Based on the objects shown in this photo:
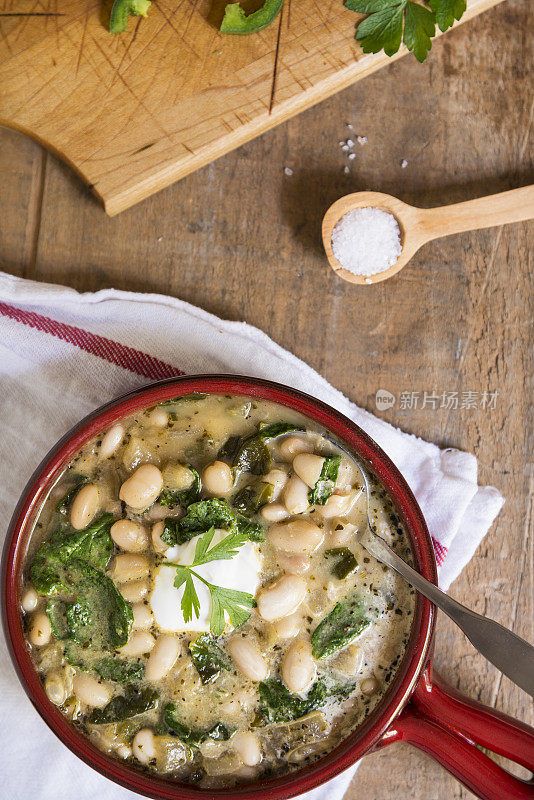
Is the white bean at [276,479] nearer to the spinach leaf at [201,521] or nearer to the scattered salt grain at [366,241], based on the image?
the spinach leaf at [201,521]

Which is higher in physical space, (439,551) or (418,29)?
(418,29)

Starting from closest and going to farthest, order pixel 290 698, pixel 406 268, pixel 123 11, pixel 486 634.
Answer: pixel 486 634 → pixel 290 698 → pixel 123 11 → pixel 406 268

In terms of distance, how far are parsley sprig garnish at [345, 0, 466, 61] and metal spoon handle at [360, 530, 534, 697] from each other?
1459 mm

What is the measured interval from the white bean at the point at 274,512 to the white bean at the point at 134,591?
35 cm

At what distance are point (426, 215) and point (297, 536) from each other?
1.07m

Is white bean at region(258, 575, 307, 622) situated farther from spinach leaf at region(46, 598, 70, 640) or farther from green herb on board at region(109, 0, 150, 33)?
green herb on board at region(109, 0, 150, 33)

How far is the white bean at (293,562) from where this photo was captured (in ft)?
5.74

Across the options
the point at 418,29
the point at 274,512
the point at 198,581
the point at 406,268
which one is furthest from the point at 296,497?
the point at 418,29

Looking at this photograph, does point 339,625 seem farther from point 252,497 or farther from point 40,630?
point 40,630

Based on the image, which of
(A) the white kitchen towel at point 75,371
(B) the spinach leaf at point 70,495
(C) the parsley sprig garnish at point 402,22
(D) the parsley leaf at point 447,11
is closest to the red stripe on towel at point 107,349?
(A) the white kitchen towel at point 75,371

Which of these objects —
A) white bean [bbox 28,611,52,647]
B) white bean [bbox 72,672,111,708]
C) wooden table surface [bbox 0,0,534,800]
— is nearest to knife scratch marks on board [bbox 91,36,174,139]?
wooden table surface [bbox 0,0,534,800]

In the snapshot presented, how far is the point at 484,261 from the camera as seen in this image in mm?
2246

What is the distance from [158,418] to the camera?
5.89 feet

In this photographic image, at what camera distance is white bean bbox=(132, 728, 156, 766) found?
179 centimetres
